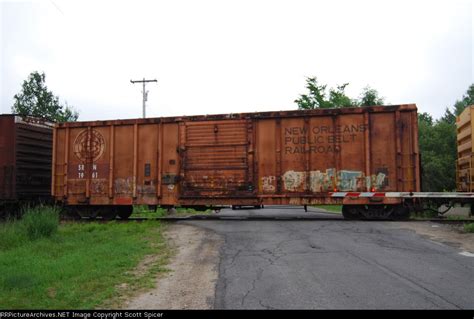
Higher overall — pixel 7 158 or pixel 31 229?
pixel 7 158

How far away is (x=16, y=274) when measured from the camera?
237 inches

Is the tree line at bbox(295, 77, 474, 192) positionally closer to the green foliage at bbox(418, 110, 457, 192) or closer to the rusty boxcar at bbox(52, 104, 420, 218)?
the green foliage at bbox(418, 110, 457, 192)

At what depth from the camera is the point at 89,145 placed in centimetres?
1495

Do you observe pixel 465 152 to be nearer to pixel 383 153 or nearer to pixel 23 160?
pixel 383 153

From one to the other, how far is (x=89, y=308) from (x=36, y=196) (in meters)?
11.9

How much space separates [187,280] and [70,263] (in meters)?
2.38

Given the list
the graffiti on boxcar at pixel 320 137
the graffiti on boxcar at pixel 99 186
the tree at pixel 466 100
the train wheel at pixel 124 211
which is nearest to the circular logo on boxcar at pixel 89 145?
the graffiti on boxcar at pixel 99 186

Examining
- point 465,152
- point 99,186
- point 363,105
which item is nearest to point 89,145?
point 99,186

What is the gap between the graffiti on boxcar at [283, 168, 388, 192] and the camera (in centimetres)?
1284

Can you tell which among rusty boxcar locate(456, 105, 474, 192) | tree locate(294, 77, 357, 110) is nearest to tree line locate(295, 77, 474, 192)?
tree locate(294, 77, 357, 110)

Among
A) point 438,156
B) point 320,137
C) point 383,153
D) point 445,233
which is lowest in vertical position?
point 445,233

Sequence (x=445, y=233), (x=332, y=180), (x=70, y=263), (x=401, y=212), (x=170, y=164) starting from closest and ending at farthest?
(x=70, y=263) → (x=445, y=233) → (x=401, y=212) → (x=332, y=180) → (x=170, y=164)

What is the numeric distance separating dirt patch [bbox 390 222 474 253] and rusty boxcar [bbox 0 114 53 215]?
12.4 metres
